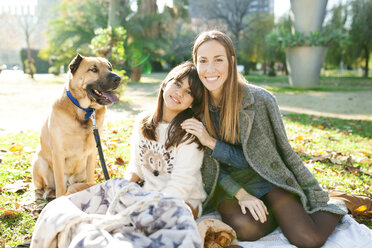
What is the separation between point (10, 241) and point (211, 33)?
230 cm

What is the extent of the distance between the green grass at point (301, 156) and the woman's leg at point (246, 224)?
38.2 inches

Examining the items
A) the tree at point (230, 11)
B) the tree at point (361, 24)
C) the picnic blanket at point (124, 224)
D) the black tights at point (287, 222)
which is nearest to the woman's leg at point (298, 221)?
the black tights at point (287, 222)

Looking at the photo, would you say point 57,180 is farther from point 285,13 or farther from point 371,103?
point 285,13

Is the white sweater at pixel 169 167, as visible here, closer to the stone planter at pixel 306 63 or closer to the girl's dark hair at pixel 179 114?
the girl's dark hair at pixel 179 114

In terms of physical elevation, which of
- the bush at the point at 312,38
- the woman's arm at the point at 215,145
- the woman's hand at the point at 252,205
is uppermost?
the bush at the point at 312,38

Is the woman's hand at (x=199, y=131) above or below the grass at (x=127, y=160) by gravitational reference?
above

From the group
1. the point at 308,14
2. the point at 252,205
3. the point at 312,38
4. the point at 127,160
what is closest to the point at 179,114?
the point at 252,205

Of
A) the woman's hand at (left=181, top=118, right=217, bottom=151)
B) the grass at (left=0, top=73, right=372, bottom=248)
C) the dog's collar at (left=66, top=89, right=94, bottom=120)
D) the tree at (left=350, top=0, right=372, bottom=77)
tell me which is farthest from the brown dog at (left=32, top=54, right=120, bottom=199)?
the tree at (left=350, top=0, right=372, bottom=77)

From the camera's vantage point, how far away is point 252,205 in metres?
2.46

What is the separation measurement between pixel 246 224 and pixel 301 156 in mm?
2446

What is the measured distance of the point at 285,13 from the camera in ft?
112

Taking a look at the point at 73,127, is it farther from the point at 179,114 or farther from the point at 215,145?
the point at 215,145

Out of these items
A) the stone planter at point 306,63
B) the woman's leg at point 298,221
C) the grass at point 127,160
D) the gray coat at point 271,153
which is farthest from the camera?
the stone planter at point 306,63

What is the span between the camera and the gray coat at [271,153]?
2.57 metres
